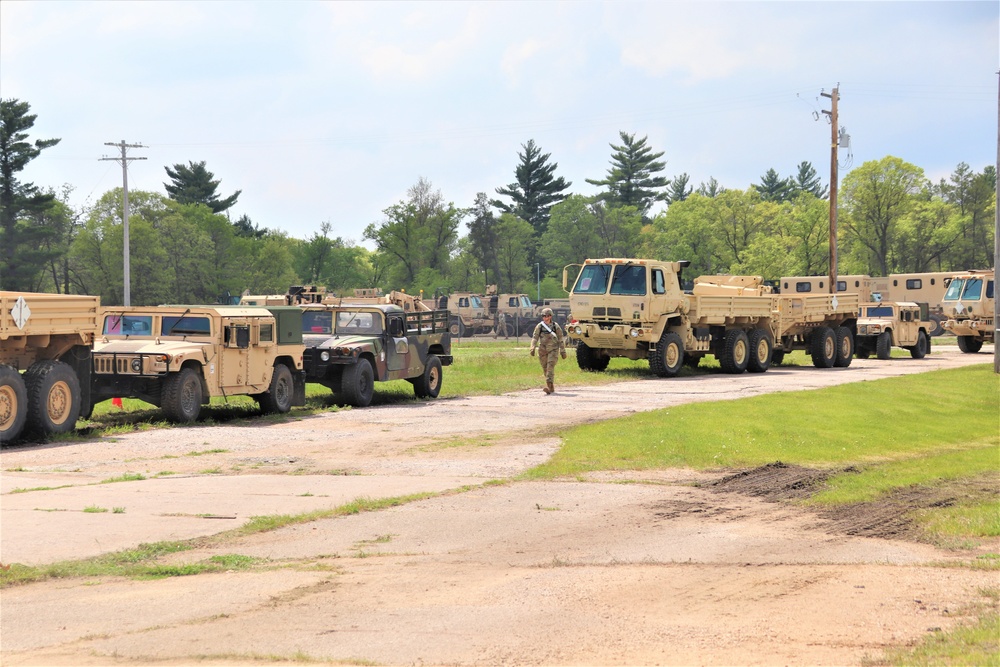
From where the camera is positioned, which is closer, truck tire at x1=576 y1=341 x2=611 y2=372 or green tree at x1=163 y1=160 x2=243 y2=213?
truck tire at x1=576 y1=341 x2=611 y2=372

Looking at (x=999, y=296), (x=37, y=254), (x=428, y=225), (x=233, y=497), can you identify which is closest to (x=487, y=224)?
(x=428, y=225)

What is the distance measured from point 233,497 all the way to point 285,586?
3812 millimetres

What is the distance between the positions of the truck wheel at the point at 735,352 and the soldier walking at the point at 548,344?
7.46m

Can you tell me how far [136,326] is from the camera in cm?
1928

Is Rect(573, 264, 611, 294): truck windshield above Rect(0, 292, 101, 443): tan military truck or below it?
above

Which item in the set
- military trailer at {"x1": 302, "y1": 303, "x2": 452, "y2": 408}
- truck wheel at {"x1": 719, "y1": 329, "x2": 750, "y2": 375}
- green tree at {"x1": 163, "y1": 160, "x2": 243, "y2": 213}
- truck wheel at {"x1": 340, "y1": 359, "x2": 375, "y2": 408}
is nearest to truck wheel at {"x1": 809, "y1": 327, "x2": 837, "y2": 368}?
truck wheel at {"x1": 719, "y1": 329, "x2": 750, "y2": 375}

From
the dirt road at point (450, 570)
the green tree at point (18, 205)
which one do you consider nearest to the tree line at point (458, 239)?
the green tree at point (18, 205)

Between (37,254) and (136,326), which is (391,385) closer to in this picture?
(136,326)

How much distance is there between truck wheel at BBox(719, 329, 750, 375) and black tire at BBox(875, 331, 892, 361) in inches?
351

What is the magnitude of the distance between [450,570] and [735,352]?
22.8 m

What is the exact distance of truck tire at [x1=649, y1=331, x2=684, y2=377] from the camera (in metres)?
28.5

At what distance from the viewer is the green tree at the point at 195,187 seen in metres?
96.6

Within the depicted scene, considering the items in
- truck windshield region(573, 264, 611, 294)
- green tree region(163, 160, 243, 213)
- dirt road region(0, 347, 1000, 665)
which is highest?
green tree region(163, 160, 243, 213)

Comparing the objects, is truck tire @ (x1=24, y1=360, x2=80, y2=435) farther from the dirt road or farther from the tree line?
the tree line
